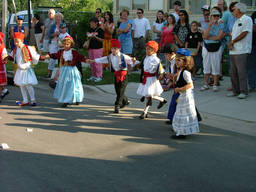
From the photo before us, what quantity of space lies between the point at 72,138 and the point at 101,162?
1.32 m

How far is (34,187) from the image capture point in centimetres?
442

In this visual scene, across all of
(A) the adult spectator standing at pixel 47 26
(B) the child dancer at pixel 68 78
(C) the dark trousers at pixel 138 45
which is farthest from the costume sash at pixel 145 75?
(A) the adult spectator standing at pixel 47 26

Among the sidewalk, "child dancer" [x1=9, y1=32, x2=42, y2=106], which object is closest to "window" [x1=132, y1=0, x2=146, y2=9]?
the sidewalk

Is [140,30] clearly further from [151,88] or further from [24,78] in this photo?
[151,88]

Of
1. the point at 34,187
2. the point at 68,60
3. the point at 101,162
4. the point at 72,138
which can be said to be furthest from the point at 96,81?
the point at 34,187

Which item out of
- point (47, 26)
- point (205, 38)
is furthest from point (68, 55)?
point (47, 26)

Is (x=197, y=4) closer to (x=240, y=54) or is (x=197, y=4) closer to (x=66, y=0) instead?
(x=66, y=0)

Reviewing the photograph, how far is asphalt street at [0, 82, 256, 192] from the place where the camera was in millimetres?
4562

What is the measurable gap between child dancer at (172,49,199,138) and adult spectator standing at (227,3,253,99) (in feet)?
9.82

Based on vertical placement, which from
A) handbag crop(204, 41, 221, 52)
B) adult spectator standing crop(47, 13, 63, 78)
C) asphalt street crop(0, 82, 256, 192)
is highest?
adult spectator standing crop(47, 13, 63, 78)

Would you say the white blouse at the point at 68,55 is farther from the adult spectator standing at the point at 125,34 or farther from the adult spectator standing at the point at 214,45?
the adult spectator standing at the point at 125,34

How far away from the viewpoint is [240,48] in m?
9.19

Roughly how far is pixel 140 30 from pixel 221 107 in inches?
228

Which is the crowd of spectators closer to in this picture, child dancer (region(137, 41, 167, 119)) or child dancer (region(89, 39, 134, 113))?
child dancer (region(137, 41, 167, 119))
